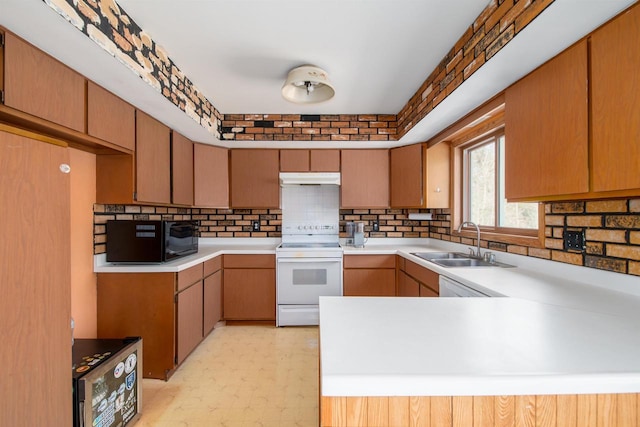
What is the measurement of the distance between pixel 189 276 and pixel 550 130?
2517 millimetres

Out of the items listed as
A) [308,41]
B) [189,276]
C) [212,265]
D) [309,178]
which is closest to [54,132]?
[189,276]

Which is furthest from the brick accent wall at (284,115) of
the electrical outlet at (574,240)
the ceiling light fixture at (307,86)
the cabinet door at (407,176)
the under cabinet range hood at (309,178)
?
the electrical outlet at (574,240)

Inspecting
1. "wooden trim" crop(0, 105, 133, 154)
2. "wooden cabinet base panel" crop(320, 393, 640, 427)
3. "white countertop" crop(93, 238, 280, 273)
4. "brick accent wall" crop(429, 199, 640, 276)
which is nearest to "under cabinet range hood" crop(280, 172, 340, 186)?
"white countertop" crop(93, 238, 280, 273)

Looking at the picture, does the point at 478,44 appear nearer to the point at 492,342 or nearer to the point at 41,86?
the point at 492,342

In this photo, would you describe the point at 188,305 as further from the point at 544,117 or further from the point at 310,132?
the point at 544,117

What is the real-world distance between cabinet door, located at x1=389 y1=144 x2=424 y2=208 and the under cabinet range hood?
2.20 feet

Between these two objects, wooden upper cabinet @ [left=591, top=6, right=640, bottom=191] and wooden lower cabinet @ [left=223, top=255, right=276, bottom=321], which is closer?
wooden upper cabinet @ [left=591, top=6, right=640, bottom=191]

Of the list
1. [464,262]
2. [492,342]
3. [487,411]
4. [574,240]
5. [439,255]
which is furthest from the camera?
[439,255]

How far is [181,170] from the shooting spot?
255cm

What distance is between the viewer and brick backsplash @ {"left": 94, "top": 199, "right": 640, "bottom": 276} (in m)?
1.24

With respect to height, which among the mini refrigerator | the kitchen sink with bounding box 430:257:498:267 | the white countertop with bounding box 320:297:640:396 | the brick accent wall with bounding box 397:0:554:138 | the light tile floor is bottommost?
the light tile floor

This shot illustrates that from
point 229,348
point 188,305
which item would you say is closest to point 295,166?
point 188,305

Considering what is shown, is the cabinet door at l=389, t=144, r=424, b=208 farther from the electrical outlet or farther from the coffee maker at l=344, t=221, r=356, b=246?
the electrical outlet

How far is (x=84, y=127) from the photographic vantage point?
145cm
